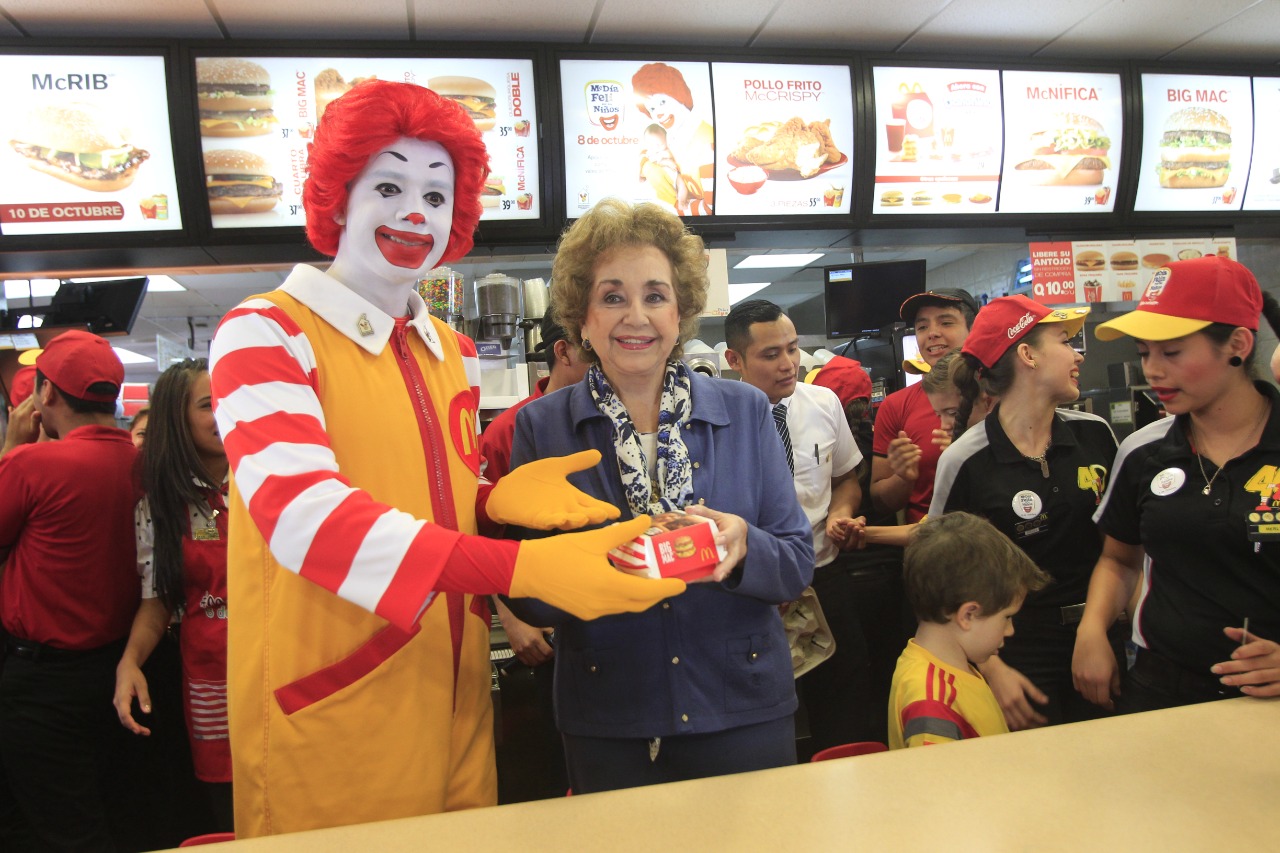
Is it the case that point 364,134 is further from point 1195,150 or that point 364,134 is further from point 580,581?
point 1195,150

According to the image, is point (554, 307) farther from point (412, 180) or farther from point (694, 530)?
point (694, 530)

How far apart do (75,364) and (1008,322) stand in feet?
8.88

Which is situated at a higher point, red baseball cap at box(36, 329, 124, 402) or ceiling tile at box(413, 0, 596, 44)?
ceiling tile at box(413, 0, 596, 44)

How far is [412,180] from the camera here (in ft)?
4.30

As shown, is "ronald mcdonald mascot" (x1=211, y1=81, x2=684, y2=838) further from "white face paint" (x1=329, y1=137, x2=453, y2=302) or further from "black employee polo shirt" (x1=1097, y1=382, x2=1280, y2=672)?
"black employee polo shirt" (x1=1097, y1=382, x2=1280, y2=672)

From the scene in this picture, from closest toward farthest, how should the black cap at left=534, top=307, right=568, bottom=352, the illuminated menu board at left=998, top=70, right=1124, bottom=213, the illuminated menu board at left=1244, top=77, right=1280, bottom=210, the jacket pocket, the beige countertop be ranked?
the beige countertop
the jacket pocket
the black cap at left=534, top=307, right=568, bottom=352
the illuminated menu board at left=998, top=70, right=1124, bottom=213
the illuminated menu board at left=1244, top=77, right=1280, bottom=210

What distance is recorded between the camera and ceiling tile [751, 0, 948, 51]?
3.60 meters

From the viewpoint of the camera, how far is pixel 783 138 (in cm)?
393

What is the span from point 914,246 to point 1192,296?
9.18 ft

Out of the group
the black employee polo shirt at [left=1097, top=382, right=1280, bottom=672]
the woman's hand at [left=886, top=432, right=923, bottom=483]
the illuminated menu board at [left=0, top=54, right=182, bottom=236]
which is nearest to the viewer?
the black employee polo shirt at [left=1097, top=382, right=1280, bottom=672]

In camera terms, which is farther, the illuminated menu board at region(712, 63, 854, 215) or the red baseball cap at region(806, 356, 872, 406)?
the illuminated menu board at region(712, 63, 854, 215)

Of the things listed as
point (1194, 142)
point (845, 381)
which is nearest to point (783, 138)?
point (845, 381)

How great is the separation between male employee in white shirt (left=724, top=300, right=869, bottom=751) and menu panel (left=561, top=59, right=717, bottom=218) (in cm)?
117

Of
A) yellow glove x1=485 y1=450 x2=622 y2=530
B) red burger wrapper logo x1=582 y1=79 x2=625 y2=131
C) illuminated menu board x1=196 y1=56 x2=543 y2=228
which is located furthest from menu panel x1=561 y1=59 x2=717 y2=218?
yellow glove x1=485 y1=450 x2=622 y2=530
